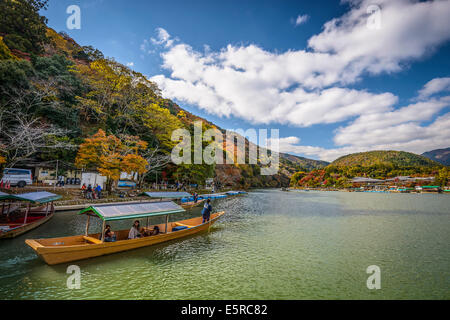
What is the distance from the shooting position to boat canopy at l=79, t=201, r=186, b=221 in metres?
10.2

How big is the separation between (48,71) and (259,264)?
40.4 m

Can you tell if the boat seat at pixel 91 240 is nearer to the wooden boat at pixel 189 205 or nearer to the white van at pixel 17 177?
the wooden boat at pixel 189 205

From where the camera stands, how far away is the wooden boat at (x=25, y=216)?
39.6 feet

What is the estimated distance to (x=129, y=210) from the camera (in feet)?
37.3

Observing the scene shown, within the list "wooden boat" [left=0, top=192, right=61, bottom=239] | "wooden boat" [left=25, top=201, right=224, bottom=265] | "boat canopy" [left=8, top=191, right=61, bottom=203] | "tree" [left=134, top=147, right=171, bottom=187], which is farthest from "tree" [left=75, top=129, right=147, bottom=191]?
"wooden boat" [left=25, top=201, right=224, bottom=265]

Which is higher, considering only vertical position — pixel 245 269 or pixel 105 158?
pixel 105 158

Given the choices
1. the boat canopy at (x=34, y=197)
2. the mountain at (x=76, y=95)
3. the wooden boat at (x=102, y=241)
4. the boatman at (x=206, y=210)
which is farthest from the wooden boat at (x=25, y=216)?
the boatman at (x=206, y=210)

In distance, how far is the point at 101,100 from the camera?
38.3 m

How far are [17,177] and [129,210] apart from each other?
→ 22.3m

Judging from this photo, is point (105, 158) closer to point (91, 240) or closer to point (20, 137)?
point (20, 137)

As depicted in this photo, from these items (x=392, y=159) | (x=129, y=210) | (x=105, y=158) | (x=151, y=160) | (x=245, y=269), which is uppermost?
(x=392, y=159)

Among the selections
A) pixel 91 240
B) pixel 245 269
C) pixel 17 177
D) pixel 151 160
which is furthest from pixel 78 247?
pixel 151 160

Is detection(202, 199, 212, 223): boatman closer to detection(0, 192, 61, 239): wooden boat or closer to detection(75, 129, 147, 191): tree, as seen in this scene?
detection(0, 192, 61, 239): wooden boat

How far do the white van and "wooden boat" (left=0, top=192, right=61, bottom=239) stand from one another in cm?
834
